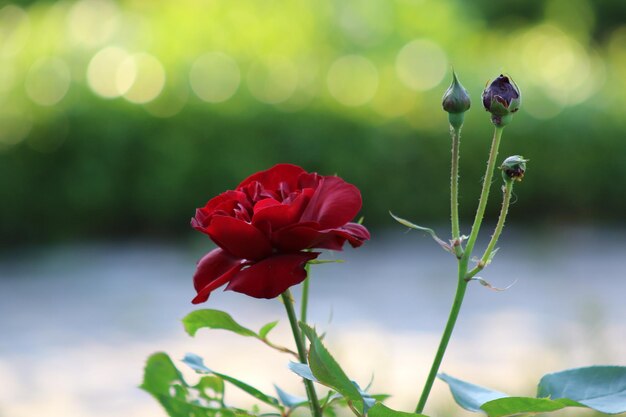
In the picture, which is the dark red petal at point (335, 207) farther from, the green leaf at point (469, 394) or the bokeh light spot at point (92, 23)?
the bokeh light spot at point (92, 23)

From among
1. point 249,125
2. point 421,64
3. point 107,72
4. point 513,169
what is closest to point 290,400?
point 513,169

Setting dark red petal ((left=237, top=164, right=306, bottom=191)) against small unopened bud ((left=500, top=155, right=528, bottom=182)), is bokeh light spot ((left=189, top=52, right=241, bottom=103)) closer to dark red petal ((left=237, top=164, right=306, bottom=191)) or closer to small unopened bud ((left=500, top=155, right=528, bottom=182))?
dark red petal ((left=237, top=164, right=306, bottom=191))

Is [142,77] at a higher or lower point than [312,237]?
higher

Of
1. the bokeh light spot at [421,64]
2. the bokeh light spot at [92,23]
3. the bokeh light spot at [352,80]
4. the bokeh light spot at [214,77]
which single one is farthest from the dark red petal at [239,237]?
the bokeh light spot at [92,23]

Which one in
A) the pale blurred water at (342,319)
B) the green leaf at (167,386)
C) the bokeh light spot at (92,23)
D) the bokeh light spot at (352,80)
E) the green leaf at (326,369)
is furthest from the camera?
the bokeh light spot at (92,23)

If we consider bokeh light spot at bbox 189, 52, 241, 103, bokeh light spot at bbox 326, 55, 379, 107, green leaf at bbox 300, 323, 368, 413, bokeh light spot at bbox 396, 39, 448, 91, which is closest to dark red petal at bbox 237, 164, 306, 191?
green leaf at bbox 300, 323, 368, 413

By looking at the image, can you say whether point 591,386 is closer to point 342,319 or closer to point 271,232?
point 271,232
